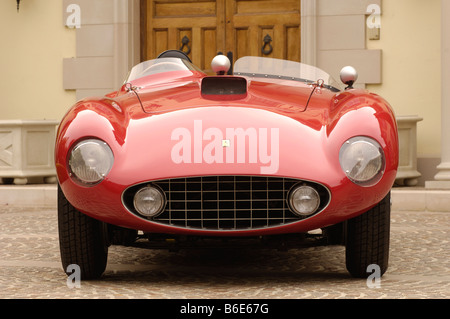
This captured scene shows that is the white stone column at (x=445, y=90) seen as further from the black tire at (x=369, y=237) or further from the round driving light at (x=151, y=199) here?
the round driving light at (x=151, y=199)

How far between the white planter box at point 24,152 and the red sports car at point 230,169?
6.92 metres

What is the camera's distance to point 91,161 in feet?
12.6

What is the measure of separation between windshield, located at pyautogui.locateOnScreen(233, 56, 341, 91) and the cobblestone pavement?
1025 mm

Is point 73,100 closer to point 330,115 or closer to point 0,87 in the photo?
point 0,87

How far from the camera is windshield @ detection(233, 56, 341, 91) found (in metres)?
5.07

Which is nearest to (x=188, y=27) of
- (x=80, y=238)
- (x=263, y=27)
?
(x=263, y=27)

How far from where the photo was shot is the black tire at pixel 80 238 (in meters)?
4.11

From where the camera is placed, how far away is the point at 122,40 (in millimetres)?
11805

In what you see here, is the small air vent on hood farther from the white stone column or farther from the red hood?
the white stone column

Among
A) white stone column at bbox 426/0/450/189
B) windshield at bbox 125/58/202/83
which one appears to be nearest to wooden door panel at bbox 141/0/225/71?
white stone column at bbox 426/0/450/189

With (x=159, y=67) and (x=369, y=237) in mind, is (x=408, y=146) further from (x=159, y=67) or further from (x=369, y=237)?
(x=369, y=237)

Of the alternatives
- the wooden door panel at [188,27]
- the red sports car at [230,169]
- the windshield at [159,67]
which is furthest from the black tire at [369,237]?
the wooden door panel at [188,27]

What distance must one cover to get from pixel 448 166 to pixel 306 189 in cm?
591
